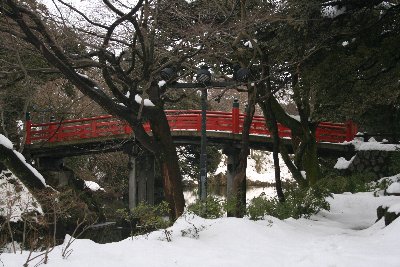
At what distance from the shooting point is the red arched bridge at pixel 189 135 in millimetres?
18828

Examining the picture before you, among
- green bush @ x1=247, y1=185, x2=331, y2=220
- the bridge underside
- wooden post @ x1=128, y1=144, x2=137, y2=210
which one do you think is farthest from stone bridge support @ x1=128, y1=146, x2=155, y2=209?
green bush @ x1=247, y1=185, x2=331, y2=220

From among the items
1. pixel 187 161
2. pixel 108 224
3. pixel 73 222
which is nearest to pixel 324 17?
pixel 73 222

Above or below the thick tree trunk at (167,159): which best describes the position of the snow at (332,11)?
above

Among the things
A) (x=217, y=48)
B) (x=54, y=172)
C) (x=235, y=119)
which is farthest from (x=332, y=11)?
(x=54, y=172)

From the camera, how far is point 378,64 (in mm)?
8656

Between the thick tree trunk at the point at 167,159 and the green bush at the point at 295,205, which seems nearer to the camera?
the green bush at the point at 295,205

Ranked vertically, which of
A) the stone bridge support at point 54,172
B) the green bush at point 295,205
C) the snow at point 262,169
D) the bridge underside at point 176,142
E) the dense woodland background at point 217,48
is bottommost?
the snow at point 262,169

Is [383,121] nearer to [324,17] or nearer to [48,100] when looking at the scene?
[324,17]

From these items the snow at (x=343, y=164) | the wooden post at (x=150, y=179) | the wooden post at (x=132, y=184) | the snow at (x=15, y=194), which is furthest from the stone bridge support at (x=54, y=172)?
the snow at (x=343, y=164)

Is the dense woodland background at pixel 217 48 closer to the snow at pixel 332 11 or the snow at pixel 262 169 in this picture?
the snow at pixel 332 11

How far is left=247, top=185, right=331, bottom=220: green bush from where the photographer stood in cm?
A: 824

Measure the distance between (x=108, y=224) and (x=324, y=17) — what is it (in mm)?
16505

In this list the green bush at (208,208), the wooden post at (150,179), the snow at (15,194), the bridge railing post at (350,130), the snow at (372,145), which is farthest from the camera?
the wooden post at (150,179)

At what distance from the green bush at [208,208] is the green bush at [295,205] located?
1.92 ft
